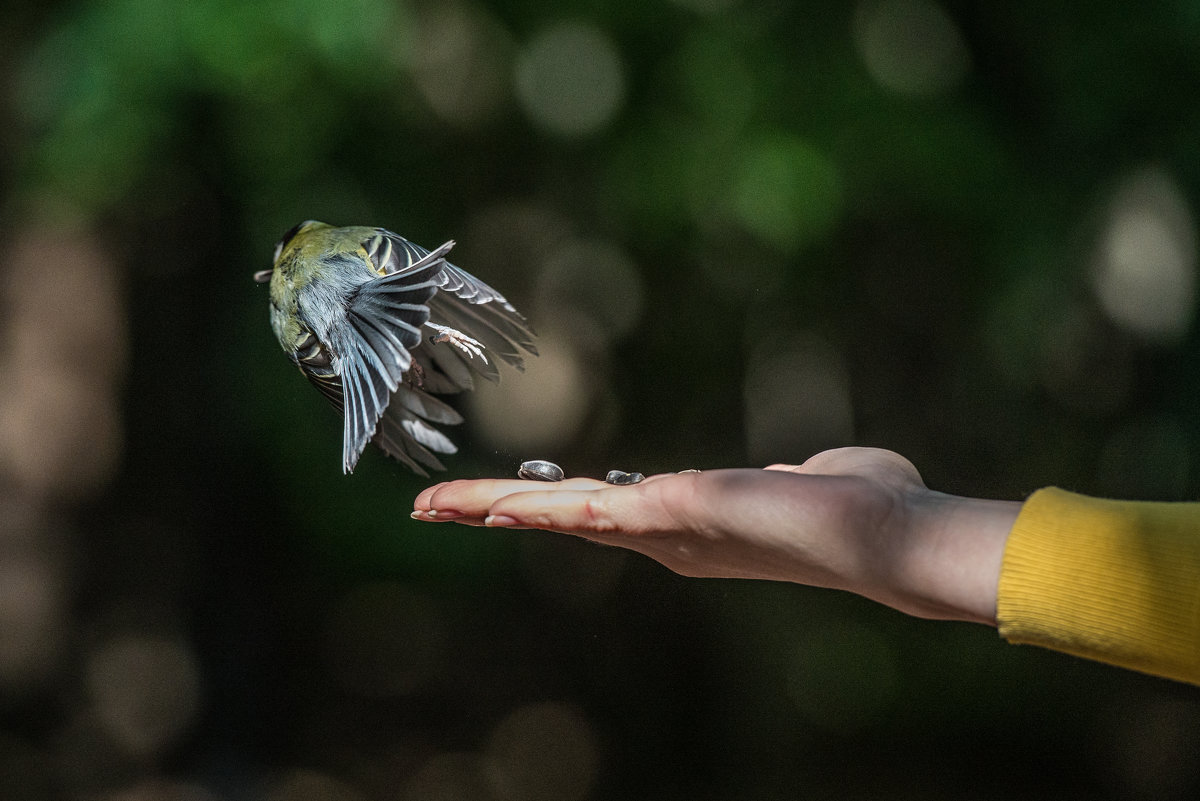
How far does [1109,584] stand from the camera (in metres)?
1.11

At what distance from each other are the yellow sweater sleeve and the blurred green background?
6.13 ft

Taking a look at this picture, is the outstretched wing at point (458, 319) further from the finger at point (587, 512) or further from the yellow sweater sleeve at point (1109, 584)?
the yellow sweater sleeve at point (1109, 584)

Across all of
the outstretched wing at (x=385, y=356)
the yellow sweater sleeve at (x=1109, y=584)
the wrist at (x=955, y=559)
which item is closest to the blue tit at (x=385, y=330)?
the outstretched wing at (x=385, y=356)

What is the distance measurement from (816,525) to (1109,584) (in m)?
0.38

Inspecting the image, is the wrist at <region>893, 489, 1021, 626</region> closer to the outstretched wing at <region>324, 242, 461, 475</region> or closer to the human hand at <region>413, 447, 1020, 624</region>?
the human hand at <region>413, 447, 1020, 624</region>

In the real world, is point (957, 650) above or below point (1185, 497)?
below

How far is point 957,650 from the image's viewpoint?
366cm

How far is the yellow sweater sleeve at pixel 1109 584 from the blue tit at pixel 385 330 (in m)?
1.05

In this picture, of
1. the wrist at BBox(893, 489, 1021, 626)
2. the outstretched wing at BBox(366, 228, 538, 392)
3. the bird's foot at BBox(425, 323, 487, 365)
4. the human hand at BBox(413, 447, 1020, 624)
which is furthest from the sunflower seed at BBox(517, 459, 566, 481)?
the wrist at BBox(893, 489, 1021, 626)

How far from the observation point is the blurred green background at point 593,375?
122 inches

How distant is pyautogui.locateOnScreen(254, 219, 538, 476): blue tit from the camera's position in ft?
5.74

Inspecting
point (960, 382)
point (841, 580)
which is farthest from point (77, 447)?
point (960, 382)

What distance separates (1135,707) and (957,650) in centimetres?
74

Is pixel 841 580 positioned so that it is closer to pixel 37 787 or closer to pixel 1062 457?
pixel 1062 457
